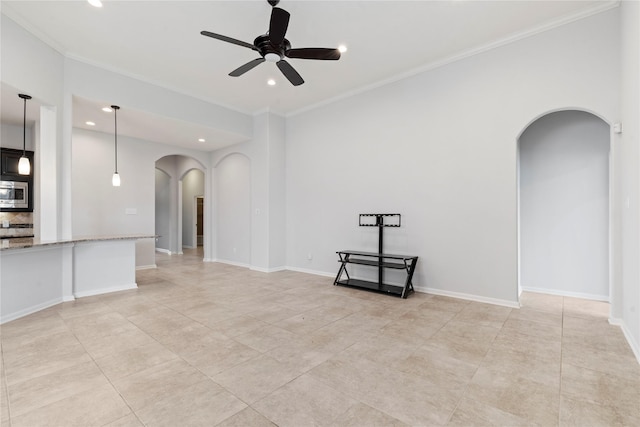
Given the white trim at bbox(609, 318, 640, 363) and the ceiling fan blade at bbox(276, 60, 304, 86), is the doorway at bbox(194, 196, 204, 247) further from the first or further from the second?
the white trim at bbox(609, 318, 640, 363)

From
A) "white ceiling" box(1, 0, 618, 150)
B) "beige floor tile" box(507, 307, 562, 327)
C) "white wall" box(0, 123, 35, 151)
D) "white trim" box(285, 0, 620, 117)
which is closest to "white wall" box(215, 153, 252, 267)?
"white ceiling" box(1, 0, 618, 150)

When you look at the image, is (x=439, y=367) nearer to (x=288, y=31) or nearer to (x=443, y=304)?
(x=443, y=304)

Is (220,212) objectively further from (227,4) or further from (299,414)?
(299,414)

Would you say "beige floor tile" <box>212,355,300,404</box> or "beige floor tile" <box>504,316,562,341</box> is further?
"beige floor tile" <box>504,316,562,341</box>

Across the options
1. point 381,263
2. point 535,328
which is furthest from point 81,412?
point 535,328

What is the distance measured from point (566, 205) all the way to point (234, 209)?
651 centimetres

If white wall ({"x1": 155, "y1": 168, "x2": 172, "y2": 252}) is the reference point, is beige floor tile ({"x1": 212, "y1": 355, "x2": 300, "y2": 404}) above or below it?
below

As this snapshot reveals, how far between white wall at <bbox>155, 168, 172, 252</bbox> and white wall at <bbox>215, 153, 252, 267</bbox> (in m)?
2.81

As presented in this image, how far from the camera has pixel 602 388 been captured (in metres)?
2.06

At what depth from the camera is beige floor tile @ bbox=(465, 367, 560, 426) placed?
1.79 m

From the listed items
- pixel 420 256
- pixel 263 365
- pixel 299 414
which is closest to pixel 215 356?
pixel 263 365

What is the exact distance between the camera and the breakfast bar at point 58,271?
341 centimetres

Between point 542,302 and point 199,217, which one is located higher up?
point 199,217

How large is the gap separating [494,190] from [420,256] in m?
1.41
